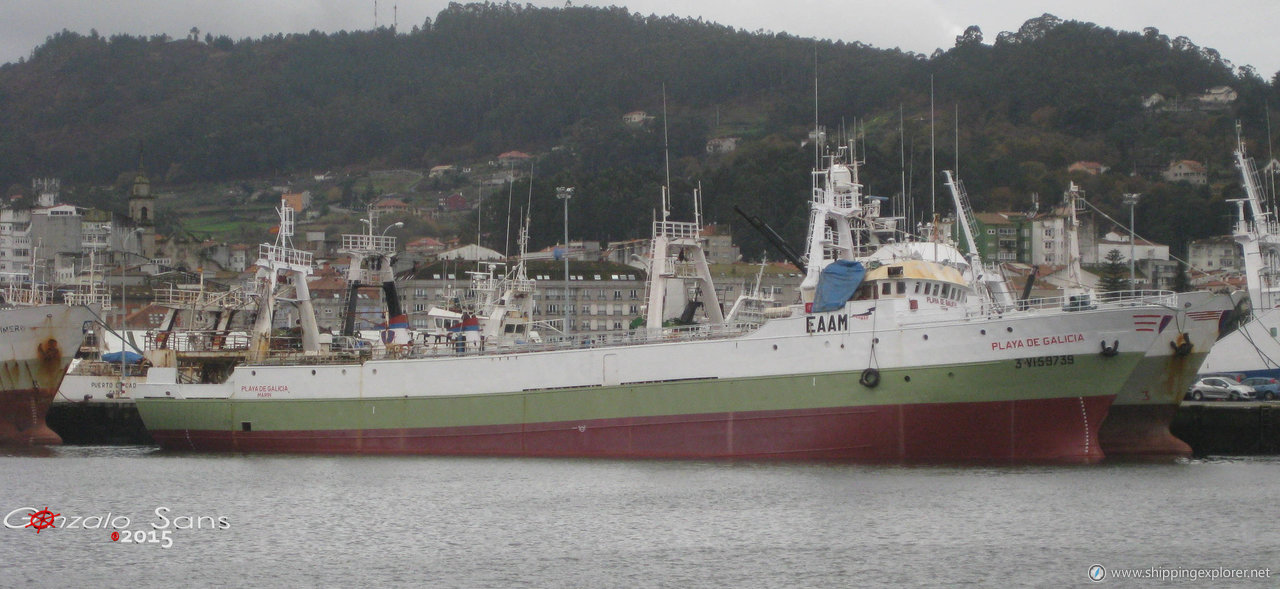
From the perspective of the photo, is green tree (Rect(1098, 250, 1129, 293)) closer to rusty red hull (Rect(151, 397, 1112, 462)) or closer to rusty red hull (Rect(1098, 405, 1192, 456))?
rusty red hull (Rect(1098, 405, 1192, 456))

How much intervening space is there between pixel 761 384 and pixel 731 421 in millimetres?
1374

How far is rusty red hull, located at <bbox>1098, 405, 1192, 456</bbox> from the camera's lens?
1604 inches

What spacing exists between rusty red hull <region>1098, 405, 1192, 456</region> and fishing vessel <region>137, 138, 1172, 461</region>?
344cm

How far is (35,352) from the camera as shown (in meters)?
51.2

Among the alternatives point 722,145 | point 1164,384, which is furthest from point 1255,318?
point 722,145

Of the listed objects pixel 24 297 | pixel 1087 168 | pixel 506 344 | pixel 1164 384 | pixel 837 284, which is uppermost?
pixel 1087 168

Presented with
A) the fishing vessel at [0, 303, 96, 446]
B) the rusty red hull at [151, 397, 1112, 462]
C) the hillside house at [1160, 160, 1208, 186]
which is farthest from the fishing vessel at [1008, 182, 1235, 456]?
the hillside house at [1160, 160, 1208, 186]

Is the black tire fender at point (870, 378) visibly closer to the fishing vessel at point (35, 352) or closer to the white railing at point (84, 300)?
the fishing vessel at point (35, 352)

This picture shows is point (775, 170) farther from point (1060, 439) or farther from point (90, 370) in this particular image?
point (1060, 439)

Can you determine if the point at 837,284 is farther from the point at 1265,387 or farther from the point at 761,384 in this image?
the point at 1265,387

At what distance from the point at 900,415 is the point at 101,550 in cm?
1981

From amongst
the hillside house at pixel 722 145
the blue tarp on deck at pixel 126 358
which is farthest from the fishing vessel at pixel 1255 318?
the hillside house at pixel 722 145

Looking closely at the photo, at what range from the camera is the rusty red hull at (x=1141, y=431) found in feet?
134

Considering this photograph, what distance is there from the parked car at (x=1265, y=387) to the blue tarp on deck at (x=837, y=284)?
17.3 meters
